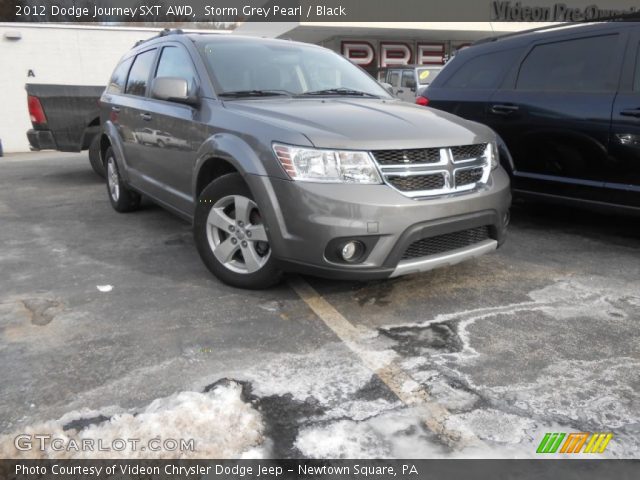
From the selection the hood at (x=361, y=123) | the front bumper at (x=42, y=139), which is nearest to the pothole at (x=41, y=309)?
the hood at (x=361, y=123)

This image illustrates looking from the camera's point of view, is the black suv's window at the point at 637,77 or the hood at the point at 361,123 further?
the black suv's window at the point at 637,77

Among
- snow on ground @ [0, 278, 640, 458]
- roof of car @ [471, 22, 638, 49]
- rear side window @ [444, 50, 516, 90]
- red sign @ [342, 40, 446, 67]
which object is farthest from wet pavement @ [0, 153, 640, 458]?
red sign @ [342, 40, 446, 67]

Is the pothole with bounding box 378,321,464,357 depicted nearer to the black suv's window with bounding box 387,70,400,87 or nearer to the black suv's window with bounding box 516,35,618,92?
the black suv's window with bounding box 516,35,618,92

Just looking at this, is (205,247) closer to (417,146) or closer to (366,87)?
(417,146)

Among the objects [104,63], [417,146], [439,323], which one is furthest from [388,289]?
[104,63]

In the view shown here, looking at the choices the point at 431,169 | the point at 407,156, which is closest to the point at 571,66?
the point at 431,169

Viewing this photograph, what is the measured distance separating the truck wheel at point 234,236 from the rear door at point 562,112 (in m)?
2.77

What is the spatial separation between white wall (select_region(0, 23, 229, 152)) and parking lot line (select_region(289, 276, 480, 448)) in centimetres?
1395

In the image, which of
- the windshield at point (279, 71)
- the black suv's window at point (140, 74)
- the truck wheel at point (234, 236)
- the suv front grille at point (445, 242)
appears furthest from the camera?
the black suv's window at point (140, 74)

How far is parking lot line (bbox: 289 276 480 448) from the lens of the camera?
7.36 ft

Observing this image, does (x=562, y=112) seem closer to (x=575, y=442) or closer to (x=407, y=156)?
(x=407, y=156)

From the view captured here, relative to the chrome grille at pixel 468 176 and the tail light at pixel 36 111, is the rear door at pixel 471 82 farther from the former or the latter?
the tail light at pixel 36 111

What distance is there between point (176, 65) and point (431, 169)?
2.45 meters

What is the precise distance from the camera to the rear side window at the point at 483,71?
209 inches
